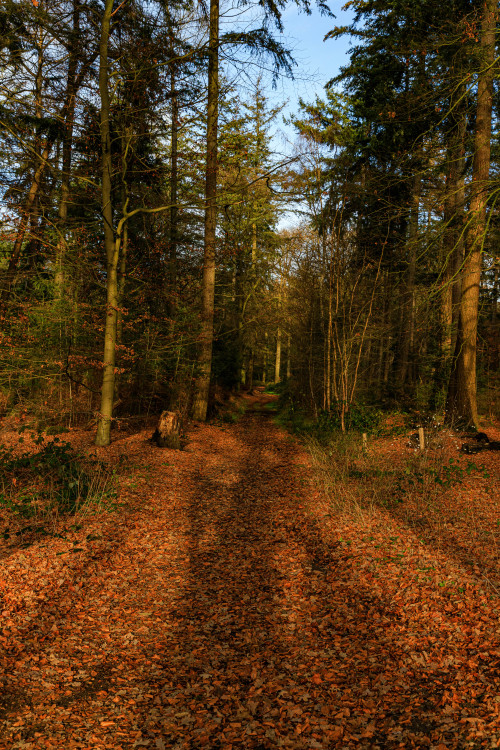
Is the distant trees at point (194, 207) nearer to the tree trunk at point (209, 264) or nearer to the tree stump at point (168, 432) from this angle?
the tree trunk at point (209, 264)

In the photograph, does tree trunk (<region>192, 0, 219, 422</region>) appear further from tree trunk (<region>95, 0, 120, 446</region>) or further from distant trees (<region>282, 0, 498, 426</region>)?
tree trunk (<region>95, 0, 120, 446</region>)

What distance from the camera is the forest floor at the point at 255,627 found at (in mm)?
2998

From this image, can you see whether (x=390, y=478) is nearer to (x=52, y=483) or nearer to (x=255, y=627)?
(x=255, y=627)

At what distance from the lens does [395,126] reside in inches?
553

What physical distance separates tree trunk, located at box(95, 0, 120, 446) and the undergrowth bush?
1824 mm

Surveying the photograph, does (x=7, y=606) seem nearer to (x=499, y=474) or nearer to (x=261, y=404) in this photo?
(x=499, y=474)

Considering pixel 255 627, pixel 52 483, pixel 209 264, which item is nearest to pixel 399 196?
pixel 209 264

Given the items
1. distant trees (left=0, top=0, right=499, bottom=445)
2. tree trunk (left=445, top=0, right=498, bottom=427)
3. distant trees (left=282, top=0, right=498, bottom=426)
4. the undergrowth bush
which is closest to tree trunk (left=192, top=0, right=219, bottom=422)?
distant trees (left=0, top=0, right=499, bottom=445)

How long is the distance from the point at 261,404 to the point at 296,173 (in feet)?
43.7

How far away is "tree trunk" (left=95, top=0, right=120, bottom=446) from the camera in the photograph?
8.68 m

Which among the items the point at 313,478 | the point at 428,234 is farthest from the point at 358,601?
the point at 428,234

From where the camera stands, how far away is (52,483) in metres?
7.02

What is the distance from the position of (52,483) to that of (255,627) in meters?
4.40

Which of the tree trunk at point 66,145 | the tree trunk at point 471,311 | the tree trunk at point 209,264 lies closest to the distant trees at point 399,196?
the tree trunk at point 471,311
